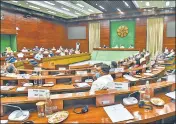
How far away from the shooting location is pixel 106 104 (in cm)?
208

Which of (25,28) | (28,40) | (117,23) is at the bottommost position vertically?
(28,40)

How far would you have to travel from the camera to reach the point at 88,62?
923 cm

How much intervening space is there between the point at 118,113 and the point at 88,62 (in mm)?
7459

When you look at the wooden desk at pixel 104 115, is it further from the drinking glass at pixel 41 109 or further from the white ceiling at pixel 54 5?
the white ceiling at pixel 54 5

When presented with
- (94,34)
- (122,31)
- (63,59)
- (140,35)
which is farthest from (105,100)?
(94,34)

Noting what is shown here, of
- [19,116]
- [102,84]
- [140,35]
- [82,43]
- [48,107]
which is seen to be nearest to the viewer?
[19,116]

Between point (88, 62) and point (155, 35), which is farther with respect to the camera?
point (155, 35)

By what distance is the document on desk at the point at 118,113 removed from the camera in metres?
1.69

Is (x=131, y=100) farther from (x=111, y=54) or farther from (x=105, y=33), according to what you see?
(x=105, y=33)

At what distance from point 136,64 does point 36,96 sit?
12.2 ft

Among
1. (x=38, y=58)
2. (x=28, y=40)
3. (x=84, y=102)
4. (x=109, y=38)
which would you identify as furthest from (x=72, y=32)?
(x=84, y=102)

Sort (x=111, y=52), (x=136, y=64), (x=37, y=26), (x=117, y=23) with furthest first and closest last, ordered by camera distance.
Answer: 1. (x=117, y=23)
2. (x=37, y=26)
3. (x=111, y=52)
4. (x=136, y=64)

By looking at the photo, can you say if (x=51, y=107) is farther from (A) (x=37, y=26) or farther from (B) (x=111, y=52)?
(A) (x=37, y=26)

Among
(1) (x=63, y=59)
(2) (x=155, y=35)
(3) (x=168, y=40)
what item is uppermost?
(2) (x=155, y=35)
